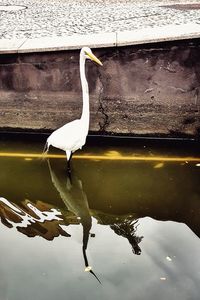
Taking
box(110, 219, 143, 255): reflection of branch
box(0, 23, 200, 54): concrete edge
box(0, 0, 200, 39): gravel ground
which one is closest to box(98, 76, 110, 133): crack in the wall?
box(0, 23, 200, 54): concrete edge

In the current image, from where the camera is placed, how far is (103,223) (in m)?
4.88

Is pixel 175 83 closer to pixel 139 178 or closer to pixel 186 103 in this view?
pixel 186 103

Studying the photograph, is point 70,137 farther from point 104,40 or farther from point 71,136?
point 104,40

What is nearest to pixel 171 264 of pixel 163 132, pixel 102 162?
pixel 102 162

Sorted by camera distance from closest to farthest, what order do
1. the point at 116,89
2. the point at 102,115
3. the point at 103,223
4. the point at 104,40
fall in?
the point at 103,223 → the point at 104,40 → the point at 116,89 → the point at 102,115

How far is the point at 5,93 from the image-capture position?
6.58 meters

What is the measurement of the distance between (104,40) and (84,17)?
4.29m

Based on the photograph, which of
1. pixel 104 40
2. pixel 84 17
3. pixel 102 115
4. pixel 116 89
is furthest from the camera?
pixel 84 17

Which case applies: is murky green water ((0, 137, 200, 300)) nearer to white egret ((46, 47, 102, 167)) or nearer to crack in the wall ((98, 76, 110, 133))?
crack in the wall ((98, 76, 110, 133))

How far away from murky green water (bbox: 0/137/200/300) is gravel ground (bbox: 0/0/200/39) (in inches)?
119

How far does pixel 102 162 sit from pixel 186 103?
4.72ft

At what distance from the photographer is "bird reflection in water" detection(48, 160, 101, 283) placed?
16.3 feet

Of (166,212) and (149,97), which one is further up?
(149,97)

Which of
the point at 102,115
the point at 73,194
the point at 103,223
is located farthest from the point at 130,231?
the point at 102,115
